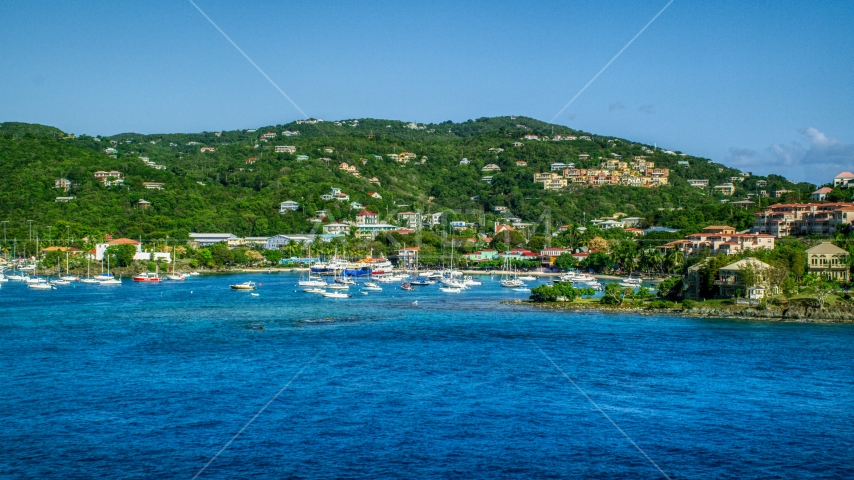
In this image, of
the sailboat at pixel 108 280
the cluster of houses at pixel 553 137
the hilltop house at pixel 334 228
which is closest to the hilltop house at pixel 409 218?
the hilltop house at pixel 334 228

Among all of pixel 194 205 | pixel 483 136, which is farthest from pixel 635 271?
pixel 483 136

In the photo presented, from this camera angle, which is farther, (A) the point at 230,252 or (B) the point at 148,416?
(A) the point at 230,252

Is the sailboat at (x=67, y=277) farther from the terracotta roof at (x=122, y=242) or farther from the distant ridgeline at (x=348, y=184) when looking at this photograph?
the distant ridgeline at (x=348, y=184)

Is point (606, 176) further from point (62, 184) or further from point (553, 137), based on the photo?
point (62, 184)

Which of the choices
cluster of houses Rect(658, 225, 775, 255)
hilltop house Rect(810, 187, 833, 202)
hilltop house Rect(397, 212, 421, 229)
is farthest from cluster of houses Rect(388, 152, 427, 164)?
hilltop house Rect(810, 187, 833, 202)

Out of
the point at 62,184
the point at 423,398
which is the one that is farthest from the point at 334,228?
the point at 423,398

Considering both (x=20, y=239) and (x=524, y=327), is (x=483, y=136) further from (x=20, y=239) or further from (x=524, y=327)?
(x=524, y=327)

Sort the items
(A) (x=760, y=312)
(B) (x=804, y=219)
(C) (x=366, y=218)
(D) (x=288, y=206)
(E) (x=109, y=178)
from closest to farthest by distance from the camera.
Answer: (A) (x=760, y=312), (B) (x=804, y=219), (E) (x=109, y=178), (C) (x=366, y=218), (D) (x=288, y=206)
